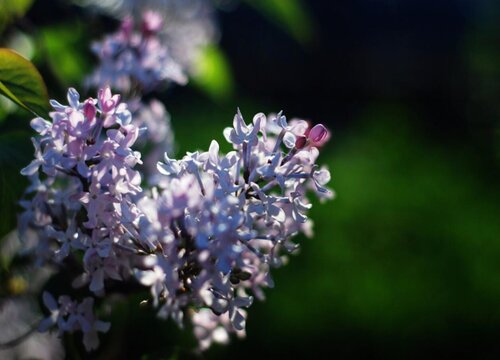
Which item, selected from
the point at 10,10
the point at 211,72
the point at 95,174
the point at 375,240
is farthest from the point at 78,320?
the point at 375,240

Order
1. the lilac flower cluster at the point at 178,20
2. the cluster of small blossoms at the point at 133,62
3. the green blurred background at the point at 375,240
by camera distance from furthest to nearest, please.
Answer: the green blurred background at the point at 375,240 → the lilac flower cluster at the point at 178,20 → the cluster of small blossoms at the point at 133,62

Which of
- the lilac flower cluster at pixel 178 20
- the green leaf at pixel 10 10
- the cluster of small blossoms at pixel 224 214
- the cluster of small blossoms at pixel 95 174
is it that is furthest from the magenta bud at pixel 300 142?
the lilac flower cluster at pixel 178 20

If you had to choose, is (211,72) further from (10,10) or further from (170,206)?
(170,206)

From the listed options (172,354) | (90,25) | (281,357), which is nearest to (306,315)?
(281,357)

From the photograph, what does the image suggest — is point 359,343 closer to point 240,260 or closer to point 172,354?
point 172,354

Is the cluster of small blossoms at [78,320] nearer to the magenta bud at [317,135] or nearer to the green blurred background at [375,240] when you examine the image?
the green blurred background at [375,240]
